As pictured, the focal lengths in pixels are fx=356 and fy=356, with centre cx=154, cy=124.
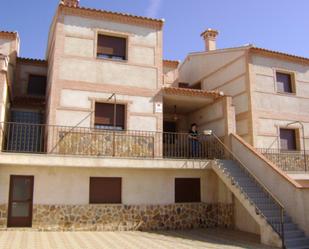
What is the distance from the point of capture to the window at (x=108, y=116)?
523 inches

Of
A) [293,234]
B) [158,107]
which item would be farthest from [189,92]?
[293,234]

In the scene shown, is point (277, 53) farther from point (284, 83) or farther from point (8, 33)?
point (8, 33)

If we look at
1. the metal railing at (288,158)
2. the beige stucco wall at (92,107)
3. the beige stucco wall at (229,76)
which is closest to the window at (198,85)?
the beige stucco wall at (229,76)

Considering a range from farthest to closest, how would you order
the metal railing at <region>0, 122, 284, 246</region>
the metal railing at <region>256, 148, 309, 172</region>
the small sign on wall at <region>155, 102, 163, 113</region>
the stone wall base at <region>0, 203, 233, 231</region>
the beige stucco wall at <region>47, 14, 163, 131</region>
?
the metal railing at <region>256, 148, 309, 172</region> < the small sign on wall at <region>155, 102, 163, 113</region> < the beige stucco wall at <region>47, 14, 163, 131</region> < the metal railing at <region>0, 122, 284, 246</region> < the stone wall base at <region>0, 203, 233, 231</region>

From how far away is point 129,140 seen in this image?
43.4 feet

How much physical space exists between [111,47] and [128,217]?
655 centimetres

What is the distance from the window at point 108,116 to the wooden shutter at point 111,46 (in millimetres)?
2133

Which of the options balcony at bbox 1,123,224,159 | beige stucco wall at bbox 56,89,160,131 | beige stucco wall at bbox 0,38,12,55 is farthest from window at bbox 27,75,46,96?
beige stucco wall at bbox 56,89,160,131

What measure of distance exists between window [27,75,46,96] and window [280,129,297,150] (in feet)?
36.9

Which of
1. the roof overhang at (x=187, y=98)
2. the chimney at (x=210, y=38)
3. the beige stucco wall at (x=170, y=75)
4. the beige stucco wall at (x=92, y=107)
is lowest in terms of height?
the beige stucco wall at (x=92, y=107)

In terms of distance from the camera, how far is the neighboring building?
11.8 metres

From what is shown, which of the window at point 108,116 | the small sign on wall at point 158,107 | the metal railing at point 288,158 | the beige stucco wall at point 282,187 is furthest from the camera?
the metal railing at point 288,158

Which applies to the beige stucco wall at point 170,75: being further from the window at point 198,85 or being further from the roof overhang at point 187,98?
the roof overhang at point 187,98

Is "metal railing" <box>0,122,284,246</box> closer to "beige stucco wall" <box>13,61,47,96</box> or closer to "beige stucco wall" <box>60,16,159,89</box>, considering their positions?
"beige stucco wall" <box>60,16,159,89</box>
